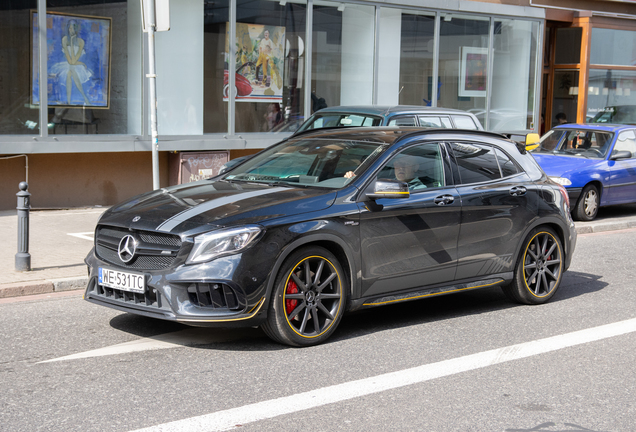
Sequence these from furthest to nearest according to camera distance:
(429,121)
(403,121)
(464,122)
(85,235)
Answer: (464,122) < (429,121) < (403,121) < (85,235)

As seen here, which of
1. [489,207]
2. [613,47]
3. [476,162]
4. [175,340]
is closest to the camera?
[175,340]

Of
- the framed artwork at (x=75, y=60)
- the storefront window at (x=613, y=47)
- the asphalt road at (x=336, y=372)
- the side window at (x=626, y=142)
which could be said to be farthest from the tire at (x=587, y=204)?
the storefront window at (x=613, y=47)

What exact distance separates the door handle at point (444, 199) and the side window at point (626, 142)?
8791 mm

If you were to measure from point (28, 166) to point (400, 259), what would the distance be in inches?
328

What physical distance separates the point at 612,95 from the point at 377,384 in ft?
67.5

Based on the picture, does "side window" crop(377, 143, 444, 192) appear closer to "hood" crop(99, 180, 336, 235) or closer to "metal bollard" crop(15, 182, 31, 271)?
"hood" crop(99, 180, 336, 235)

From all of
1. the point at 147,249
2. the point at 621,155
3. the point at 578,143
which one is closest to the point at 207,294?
the point at 147,249

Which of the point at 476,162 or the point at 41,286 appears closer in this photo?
the point at 476,162

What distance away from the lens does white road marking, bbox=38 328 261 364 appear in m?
5.62

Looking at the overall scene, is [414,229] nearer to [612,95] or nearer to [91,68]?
[91,68]

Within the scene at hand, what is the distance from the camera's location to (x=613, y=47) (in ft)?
76.1

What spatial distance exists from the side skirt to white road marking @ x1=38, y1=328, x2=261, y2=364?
0.87 m

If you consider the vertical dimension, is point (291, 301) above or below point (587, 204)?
above

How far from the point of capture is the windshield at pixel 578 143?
46.9 ft
